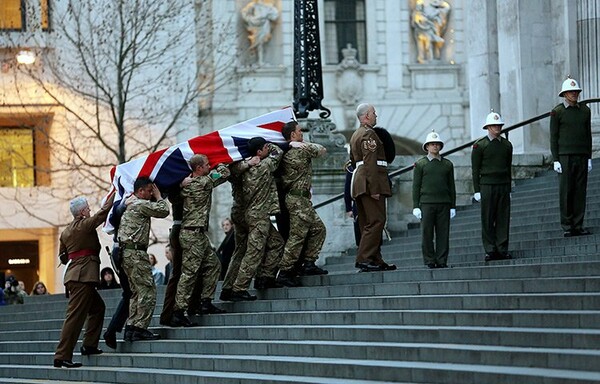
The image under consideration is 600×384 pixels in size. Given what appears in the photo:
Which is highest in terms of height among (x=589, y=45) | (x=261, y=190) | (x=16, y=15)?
(x=16, y=15)

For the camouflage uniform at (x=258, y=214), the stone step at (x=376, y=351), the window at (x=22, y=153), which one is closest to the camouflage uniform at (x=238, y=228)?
the camouflage uniform at (x=258, y=214)

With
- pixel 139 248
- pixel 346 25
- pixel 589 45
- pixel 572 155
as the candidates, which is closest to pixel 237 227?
pixel 139 248

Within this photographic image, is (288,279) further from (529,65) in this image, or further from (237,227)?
(529,65)

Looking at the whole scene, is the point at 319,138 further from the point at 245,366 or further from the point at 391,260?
the point at 245,366

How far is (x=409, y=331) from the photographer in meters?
16.7

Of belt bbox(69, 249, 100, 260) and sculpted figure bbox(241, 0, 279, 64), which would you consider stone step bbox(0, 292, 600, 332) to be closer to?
belt bbox(69, 249, 100, 260)

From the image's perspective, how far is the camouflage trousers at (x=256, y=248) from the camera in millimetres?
20297

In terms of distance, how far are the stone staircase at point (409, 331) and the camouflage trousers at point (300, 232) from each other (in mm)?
390

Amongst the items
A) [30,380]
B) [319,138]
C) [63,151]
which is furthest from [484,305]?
[63,151]

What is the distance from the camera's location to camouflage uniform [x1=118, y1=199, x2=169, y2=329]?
65.7ft

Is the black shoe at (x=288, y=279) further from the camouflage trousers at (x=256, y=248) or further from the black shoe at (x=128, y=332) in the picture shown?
the black shoe at (x=128, y=332)

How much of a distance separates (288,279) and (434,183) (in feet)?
7.25

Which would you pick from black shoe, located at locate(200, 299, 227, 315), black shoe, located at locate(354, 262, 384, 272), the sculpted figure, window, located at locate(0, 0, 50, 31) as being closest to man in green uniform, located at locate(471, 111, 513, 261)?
black shoe, located at locate(354, 262, 384, 272)

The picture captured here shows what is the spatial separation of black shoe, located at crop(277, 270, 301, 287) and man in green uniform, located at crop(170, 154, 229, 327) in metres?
0.79
